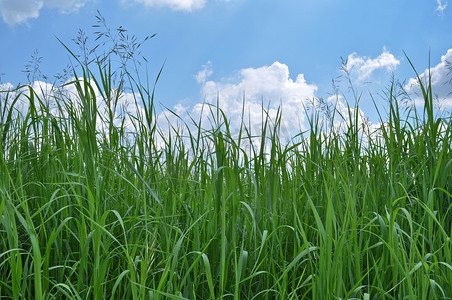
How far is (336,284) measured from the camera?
1670 millimetres

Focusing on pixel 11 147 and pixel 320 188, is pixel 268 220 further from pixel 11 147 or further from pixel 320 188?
pixel 11 147

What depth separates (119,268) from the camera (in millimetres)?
1951

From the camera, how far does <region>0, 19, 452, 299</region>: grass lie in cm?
164

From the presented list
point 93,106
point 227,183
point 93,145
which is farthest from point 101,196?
point 227,183

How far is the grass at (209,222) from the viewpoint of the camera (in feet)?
5.38

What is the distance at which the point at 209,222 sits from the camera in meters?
1.85

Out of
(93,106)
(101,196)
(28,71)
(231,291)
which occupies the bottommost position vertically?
(231,291)

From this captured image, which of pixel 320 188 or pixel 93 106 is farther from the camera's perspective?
pixel 320 188

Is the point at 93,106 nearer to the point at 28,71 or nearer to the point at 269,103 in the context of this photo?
the point at 269,103

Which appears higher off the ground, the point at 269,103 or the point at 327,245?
the point at 269,103

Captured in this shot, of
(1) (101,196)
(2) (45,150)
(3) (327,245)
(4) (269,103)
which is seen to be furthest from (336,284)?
(2) (45,150)

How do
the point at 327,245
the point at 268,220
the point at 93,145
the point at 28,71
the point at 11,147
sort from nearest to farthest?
the point at 327,245
the point at 93,145
the point at 268,220
the point at 11,147
the point at 28,71

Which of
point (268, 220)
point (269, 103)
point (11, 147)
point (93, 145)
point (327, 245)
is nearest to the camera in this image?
point (327, 245)

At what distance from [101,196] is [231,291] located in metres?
A: 0.72
